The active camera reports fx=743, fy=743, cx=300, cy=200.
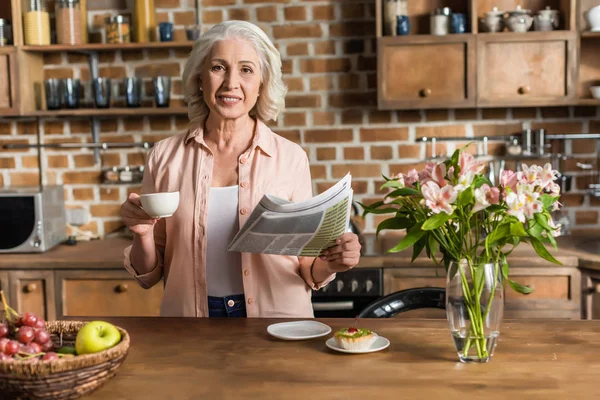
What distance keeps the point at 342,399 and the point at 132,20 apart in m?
2.74

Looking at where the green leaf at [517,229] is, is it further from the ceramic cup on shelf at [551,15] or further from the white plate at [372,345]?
the ceramic cup on shelf at [551,15]

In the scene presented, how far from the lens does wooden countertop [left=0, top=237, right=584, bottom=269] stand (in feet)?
9.84

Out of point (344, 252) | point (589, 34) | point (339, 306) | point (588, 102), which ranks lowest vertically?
point (339, 306)

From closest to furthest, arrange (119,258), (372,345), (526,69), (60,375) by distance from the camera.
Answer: (60,375) → (372,345) → (119,258) → (526,69)

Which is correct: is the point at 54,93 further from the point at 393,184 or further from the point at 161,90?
the point at 393,184

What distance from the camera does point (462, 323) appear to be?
1526 mm

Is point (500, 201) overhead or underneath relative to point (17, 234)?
overhead

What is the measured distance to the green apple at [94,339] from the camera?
138 cm

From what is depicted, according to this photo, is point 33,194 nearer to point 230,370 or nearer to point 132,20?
point 132,20

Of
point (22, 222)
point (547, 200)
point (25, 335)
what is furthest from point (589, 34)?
point (25, 335)

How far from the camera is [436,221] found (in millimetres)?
1449

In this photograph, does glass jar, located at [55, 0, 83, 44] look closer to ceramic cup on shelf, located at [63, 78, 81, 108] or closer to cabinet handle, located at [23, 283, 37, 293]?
ceramic cup on shelf, located at [63, 78, 81, 108]

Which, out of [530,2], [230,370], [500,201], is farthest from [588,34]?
[230,370]

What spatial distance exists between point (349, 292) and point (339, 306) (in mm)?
74
